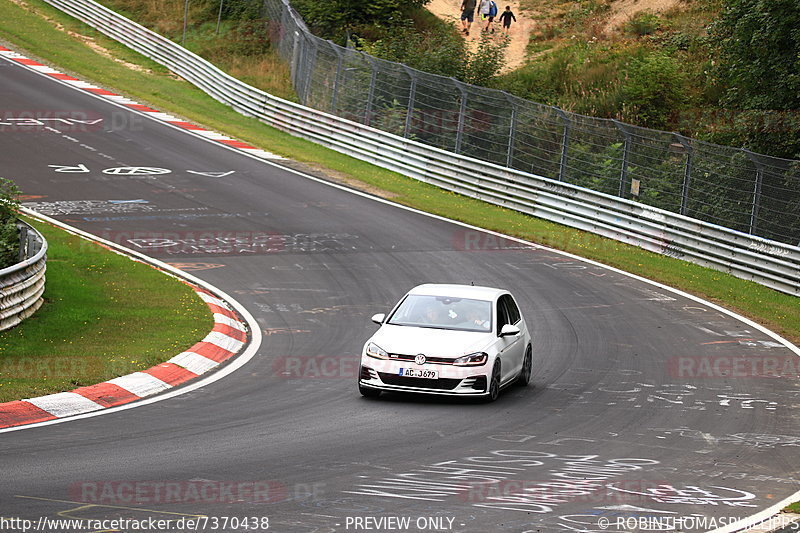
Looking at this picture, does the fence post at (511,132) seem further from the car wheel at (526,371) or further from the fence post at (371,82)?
the car wheel at (526,371)

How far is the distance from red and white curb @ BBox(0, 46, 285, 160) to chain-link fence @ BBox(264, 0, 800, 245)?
3703mm

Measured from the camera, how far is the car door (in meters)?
13.4

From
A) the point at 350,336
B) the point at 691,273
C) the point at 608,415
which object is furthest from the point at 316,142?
the point at 608,415

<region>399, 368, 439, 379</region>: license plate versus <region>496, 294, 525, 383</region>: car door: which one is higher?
<region>496, 294, 525, 383</region>: car door

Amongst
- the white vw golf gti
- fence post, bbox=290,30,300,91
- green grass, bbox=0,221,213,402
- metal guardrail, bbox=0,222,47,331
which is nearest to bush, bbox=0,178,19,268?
metal guardrail, bbox=0,222,47,331

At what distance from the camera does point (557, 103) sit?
121 feet

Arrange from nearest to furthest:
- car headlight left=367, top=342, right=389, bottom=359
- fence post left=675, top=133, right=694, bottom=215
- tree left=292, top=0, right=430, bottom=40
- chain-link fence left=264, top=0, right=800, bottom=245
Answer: car headlight left=367, top=342, right=389, bottom=359 < chain-link fence left=264, top=0, right=800, bottom=245 < fence post left=675, top=133, right=694, bottom=215 < tree left=292, top=0, right=430, bottom=40

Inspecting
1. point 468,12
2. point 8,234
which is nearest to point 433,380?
point 8,234

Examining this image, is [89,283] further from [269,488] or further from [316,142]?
[316,142]

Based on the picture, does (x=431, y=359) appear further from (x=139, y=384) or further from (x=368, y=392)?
(x=139, y=384)

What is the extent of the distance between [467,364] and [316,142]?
74.1 feet

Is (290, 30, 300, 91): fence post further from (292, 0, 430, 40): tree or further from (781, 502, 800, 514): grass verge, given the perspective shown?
(781, 502, 800, 514): grass verge

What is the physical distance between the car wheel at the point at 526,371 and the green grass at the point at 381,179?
6327mm

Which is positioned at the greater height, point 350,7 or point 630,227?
point 350,7
